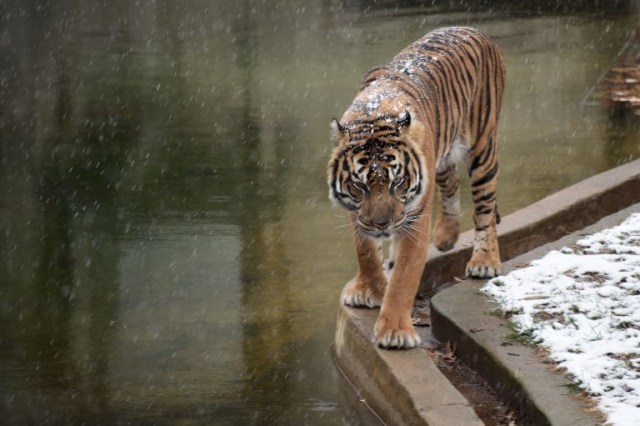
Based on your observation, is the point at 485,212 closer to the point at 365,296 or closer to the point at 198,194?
the point at 365,296

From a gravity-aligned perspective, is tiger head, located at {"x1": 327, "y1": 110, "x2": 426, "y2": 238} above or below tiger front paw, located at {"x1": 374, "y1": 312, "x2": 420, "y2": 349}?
above

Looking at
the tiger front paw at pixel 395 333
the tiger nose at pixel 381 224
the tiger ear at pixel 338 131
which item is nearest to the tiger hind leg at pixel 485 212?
the tiger front paw at pixel 395 333

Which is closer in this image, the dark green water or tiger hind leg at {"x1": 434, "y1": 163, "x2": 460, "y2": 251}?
the dark green water

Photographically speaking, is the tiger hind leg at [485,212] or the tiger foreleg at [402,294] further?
the tiger hind leg at [485,212]

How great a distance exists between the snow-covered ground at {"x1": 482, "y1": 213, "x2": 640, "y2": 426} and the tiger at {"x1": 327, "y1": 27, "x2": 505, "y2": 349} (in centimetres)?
40

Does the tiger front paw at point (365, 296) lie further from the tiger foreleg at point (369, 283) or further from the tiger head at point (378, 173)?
the tiger head at point (378, 173)

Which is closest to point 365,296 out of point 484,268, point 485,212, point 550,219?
point 484,268

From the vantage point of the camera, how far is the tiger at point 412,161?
5.37m

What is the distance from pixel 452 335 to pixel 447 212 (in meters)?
1.23

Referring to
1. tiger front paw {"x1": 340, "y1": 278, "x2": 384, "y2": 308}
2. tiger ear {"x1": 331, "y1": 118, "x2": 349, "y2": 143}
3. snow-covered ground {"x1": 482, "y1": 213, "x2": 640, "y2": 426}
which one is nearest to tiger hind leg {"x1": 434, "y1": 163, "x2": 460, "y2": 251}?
snow-covered ground {"x1": 482, "y1": 213, "x2": 640, "y2": 426}

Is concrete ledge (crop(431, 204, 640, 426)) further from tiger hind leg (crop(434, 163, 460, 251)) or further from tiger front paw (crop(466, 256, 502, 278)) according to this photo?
tiger hind leg (crop(434, 163, 460, 251))

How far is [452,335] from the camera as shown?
19.0 ft

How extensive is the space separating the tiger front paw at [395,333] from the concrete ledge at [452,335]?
4cm

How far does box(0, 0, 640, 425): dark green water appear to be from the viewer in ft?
20.0
